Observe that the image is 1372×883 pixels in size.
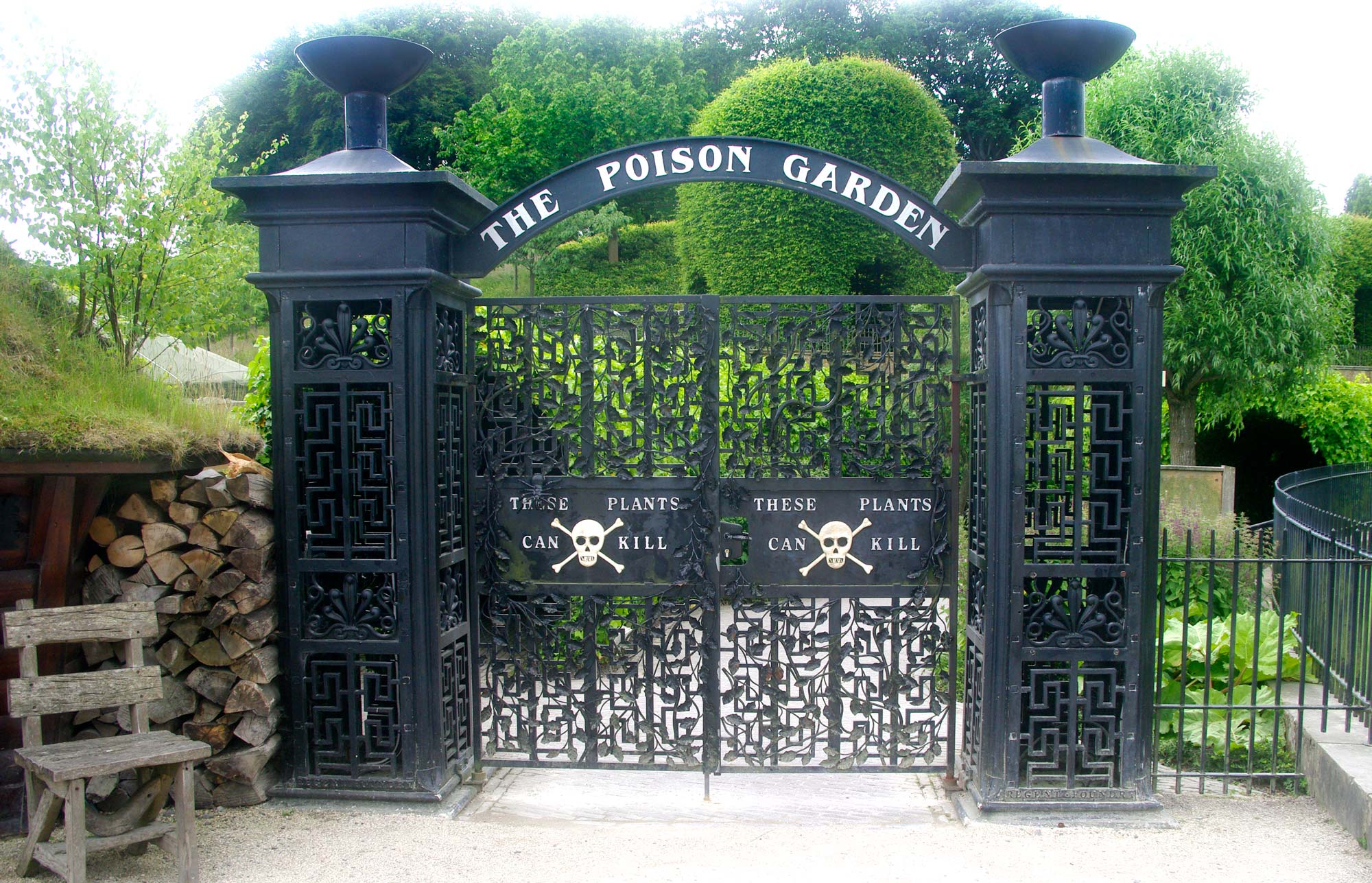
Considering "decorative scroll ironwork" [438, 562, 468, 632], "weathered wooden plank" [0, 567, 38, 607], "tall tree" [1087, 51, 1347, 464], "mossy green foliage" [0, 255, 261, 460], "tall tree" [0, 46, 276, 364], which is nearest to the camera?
"mossy green foliage" [0, 255, 261, 460]

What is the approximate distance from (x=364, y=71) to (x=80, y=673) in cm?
307

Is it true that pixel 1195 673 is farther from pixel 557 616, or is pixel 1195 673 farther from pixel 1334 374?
pixel 1334 374

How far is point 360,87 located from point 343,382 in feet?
4.96

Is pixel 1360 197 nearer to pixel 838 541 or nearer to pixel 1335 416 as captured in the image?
pixel 1335 416

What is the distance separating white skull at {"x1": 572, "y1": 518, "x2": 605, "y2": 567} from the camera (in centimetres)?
514

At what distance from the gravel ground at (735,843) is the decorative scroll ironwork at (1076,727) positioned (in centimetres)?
26

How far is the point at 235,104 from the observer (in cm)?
2959

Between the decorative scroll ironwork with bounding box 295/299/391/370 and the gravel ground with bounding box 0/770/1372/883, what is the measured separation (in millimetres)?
2182

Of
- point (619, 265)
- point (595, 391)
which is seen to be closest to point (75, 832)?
point (595, 391)

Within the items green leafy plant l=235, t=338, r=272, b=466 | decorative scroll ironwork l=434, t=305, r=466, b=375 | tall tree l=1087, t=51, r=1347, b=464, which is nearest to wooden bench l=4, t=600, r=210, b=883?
decorative scroll ironwork l=434, t=305, r=466, b=375

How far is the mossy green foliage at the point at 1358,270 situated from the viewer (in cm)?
2819

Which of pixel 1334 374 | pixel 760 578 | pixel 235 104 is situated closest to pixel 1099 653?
pixel 760 578

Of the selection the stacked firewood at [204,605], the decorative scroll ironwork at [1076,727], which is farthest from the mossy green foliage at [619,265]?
the decorative scroll ironwork at [1076,727]

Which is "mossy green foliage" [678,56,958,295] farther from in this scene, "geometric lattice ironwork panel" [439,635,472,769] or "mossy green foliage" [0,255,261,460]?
"mossy green foliage" [0,255,261,460]
